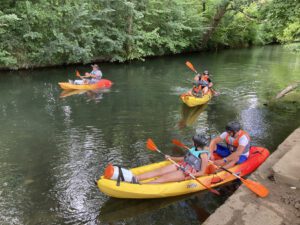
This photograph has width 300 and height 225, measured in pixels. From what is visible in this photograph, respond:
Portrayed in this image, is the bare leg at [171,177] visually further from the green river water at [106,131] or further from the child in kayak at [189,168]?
the green river water at [106,131]

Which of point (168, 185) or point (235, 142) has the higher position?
point (235, 142)

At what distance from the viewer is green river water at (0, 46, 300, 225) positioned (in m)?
6.05

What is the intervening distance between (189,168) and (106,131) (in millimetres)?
3957

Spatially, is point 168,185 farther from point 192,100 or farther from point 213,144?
point 192,100

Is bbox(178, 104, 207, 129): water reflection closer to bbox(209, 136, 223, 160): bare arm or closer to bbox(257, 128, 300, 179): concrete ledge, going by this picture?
bbox(209, 136, 223, 160): bare arm

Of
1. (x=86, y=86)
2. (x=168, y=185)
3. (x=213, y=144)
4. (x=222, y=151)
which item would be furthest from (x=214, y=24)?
(x=168, y=185)

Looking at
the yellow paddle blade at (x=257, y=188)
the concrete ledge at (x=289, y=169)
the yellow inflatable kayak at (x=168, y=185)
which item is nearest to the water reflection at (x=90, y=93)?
the yellow inflatable kayak at (x=168, y=185)

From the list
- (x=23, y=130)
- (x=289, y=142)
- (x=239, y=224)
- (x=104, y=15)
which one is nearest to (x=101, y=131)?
(x=23, y=130)

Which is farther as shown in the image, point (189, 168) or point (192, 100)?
point (192, 100)

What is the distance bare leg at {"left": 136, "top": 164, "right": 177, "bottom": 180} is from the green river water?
44 cm

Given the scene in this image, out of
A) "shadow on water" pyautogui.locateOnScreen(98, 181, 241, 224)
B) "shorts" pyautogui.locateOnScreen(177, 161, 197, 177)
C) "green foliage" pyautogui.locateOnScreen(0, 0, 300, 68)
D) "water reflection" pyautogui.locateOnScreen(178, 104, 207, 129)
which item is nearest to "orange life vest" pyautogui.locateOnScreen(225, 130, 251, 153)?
"shadow on water" pyautogui.locateOnScreen(98, 181, 241, 224)

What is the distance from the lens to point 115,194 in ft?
19.3

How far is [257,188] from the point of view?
5461 mm

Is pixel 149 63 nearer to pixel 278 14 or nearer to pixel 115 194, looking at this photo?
pixel 278 14
